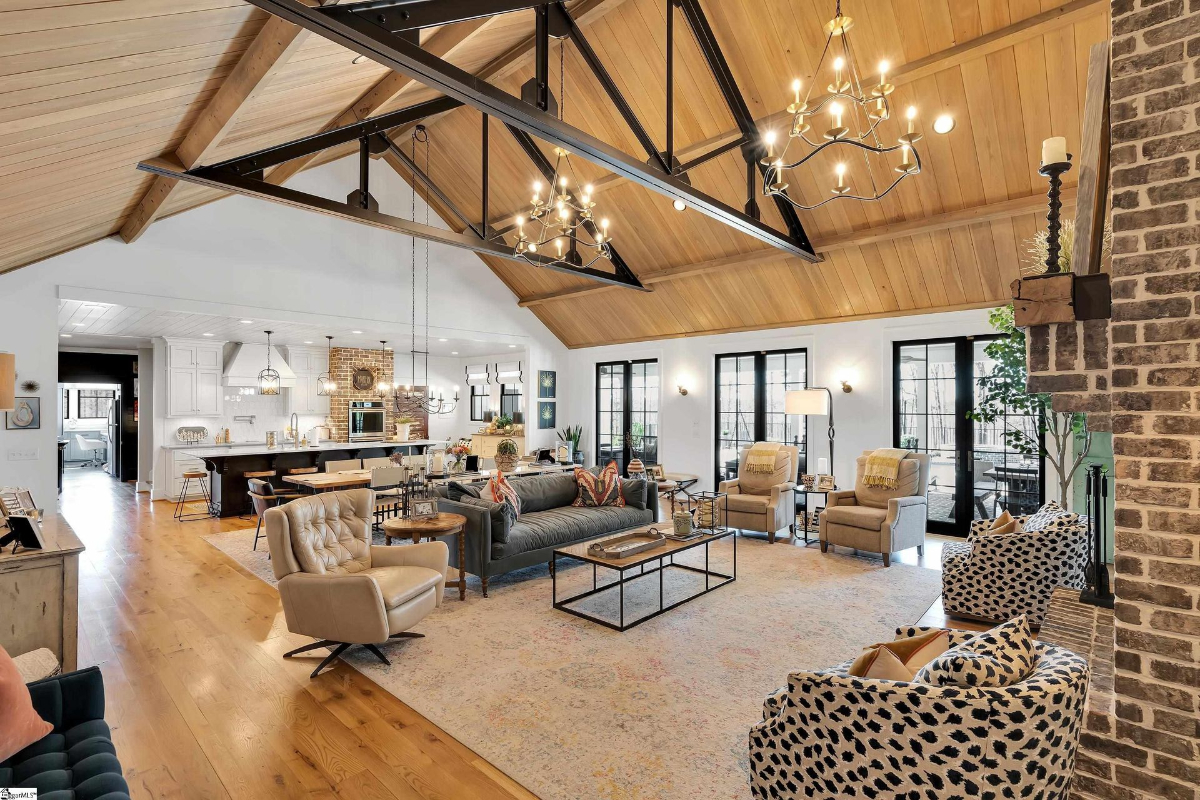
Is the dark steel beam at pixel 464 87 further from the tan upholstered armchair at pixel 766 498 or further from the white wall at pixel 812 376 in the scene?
the white wall at pixel 812 376

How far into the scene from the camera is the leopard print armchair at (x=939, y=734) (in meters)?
1.52

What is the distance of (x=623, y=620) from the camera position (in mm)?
3980

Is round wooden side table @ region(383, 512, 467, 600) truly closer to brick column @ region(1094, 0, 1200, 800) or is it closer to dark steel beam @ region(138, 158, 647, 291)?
dark steel beam @ region(138, 158, 647, 291)

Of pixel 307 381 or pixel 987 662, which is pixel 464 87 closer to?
pixel 987 662

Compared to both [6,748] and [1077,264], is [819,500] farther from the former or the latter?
[6,748]

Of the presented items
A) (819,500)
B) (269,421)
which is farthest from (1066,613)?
(269,421)

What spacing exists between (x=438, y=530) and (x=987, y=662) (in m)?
3.51

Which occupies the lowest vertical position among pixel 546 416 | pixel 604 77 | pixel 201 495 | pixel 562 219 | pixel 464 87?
pixel 201 495

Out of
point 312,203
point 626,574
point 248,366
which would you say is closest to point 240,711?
point 626,574

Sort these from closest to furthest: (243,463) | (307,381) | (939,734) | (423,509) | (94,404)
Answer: (939,734)
(423,509)
(243,463)
(307,381)
(94,404)

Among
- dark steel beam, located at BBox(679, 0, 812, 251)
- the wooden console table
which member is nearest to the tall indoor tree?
dark steel beam, located at BBox(679, 0, 812, 251)

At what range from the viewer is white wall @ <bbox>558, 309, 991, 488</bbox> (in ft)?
24.5

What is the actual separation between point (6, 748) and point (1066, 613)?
438 centimetres

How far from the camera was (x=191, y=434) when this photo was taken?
9.50 meters
